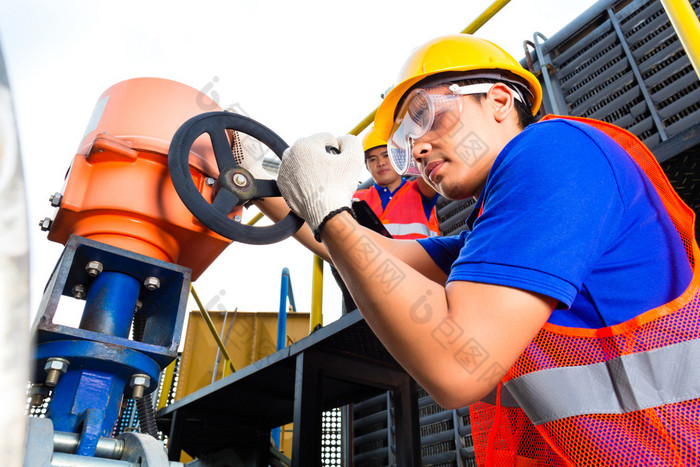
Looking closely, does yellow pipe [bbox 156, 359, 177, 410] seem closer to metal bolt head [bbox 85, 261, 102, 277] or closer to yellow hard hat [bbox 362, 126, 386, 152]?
yellow hard hat [bbox 362, 126, 386, 152]

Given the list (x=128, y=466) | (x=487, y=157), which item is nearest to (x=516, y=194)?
(x=487, y=157)

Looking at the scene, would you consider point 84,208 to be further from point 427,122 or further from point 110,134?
point 427,122

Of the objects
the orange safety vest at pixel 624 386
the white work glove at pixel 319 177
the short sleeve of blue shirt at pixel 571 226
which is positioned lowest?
the orange safety vest at pixel 624 386

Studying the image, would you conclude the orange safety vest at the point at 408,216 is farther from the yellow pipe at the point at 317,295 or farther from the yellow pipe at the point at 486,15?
the yellow pipe at the point at 486,15

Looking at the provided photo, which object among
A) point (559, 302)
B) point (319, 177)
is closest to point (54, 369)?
point (319, 177)

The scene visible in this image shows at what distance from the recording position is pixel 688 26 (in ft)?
3.92

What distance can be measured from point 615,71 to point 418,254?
66.8 inches

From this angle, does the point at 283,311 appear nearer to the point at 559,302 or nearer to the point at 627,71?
the point at 627,71

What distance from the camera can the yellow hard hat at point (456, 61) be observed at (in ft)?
4.58

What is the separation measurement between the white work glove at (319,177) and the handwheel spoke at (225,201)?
0.23m

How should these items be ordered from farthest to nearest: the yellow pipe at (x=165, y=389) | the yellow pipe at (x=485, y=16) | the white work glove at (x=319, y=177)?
1. the yellow pipe at (x=165, y=389)
2. the yellow pipe at (x=485, y=16)
3. the white work glove at (x=319, y=177)

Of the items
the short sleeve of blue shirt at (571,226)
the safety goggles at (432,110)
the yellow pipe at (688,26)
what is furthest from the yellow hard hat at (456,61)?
the short sleeve of blue shirt at (571,226)

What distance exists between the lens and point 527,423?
1.02 meters

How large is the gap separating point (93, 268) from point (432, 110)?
A: 100 centimetres
